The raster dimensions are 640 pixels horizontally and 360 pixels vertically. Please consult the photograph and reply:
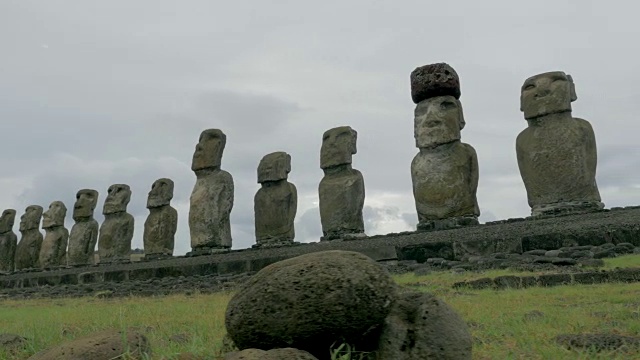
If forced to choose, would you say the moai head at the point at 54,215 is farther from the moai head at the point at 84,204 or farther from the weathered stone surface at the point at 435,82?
the weathered stone surface at the point at 435,82

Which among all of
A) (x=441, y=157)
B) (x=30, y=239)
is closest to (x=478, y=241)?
(x=441, y=157)

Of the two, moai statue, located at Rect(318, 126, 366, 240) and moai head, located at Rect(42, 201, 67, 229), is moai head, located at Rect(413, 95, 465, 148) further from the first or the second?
moai head, located at Rect(42, 201, 67, 229)

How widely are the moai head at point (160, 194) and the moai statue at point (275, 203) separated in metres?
3.43

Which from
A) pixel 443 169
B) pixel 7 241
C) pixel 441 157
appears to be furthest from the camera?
pixel 7 241

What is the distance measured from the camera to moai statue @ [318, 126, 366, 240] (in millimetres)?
13445

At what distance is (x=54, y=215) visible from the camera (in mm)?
21156

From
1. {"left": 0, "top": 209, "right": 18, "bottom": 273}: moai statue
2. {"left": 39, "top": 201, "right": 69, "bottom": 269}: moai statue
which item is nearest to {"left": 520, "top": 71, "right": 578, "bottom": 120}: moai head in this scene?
{"left": 39, "top": 201, "right": 69, "bottom": 269}: moai statue

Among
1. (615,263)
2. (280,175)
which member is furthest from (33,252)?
(615,263)

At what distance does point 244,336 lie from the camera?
11.4 feet

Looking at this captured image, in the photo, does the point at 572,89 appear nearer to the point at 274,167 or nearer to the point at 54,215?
the point at 274,167

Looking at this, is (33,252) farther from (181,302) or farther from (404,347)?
(404,347)

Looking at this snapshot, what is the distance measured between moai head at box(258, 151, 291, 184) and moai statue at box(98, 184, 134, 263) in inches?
216

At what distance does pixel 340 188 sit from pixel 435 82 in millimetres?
2997

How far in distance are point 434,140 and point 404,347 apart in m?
8.73
